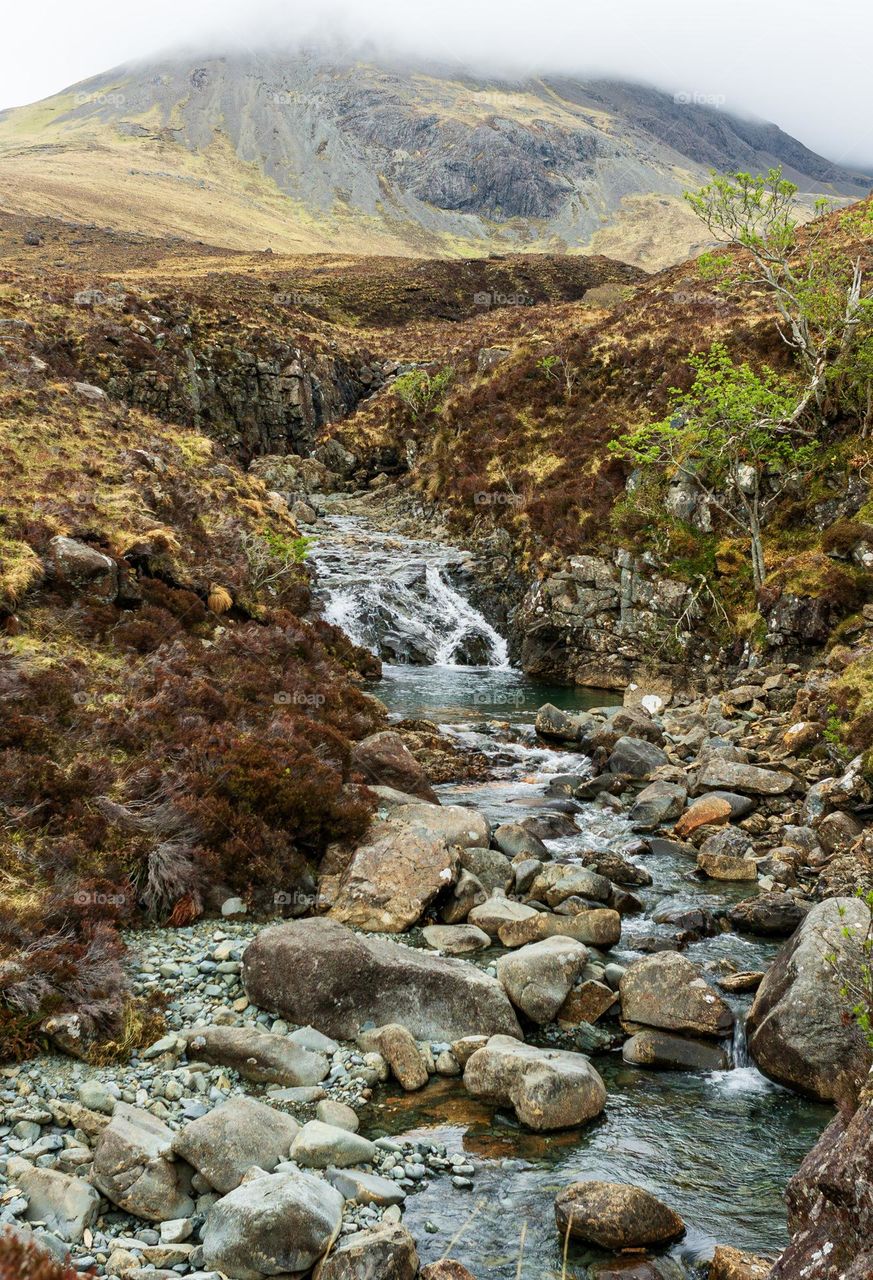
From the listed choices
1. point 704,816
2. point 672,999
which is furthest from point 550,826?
point 672,999

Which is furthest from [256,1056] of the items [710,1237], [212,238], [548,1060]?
[212,238]

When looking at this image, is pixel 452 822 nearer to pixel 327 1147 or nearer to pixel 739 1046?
pixel 739 1046

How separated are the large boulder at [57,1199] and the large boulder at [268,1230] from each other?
36.3 inches

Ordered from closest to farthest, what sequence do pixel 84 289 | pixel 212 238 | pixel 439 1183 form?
1. pixel 439 1183
2. pixel 84 289
3. pixel 212 238

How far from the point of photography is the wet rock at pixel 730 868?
47.4 ft

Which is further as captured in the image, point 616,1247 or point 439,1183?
point 439,1183

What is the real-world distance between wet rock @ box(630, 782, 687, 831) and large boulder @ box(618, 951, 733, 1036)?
7007 mm

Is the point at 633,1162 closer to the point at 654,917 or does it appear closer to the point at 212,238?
the point at 654,917

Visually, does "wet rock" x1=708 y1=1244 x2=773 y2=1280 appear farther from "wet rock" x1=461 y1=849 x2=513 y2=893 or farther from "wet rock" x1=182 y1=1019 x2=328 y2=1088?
"wet rock" x1=461 y1=849 x2=513 y2=893

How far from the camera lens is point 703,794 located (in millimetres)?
17906

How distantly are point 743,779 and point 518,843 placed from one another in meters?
5.70

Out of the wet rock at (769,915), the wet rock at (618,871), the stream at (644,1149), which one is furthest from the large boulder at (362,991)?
the wet rock at (618,871)

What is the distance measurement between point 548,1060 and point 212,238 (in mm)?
146588

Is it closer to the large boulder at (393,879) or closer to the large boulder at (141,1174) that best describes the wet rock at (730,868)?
the large boulder at (393,879)
